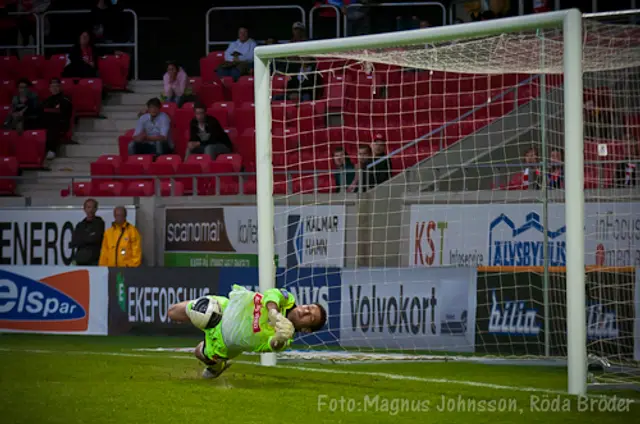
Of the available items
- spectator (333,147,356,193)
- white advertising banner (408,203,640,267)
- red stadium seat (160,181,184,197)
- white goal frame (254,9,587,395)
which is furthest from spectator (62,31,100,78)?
white goal frame (254,9,587,395)

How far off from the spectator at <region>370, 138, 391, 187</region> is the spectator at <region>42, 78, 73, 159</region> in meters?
7.46

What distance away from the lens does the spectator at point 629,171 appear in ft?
43.1

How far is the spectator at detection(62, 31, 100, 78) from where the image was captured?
70.9 ft

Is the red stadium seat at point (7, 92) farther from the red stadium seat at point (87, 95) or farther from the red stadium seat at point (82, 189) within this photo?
the red stadium seat at point (82, 189)

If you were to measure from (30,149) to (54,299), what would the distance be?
16.3ft

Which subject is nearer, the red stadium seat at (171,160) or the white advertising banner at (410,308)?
the white advertising banner at (410,308)

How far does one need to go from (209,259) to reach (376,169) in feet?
10.5

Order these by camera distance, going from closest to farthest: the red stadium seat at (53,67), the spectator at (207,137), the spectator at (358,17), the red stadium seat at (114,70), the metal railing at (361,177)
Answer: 1. the metal railing at (361,177)
2. the spectator at (207,137)
3. the spectator at (358,17)
4. the red stadium seat at (114,70)
5. the red stadium seat at (53,67)

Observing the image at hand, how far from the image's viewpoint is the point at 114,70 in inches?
858

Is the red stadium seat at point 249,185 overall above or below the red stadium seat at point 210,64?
below

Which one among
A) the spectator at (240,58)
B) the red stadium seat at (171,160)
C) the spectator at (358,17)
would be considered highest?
the spectator at (358,17)

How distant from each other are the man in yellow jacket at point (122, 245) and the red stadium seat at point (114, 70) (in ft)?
20.1

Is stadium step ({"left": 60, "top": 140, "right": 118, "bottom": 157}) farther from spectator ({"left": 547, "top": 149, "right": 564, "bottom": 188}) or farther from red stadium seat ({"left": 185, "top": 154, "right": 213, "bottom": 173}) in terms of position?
spectator ({"left": 547, "top": 149, "right": 564, "bottom": 188})

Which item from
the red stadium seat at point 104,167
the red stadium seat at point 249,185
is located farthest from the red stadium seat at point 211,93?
the red stadium seat at point 249,185
